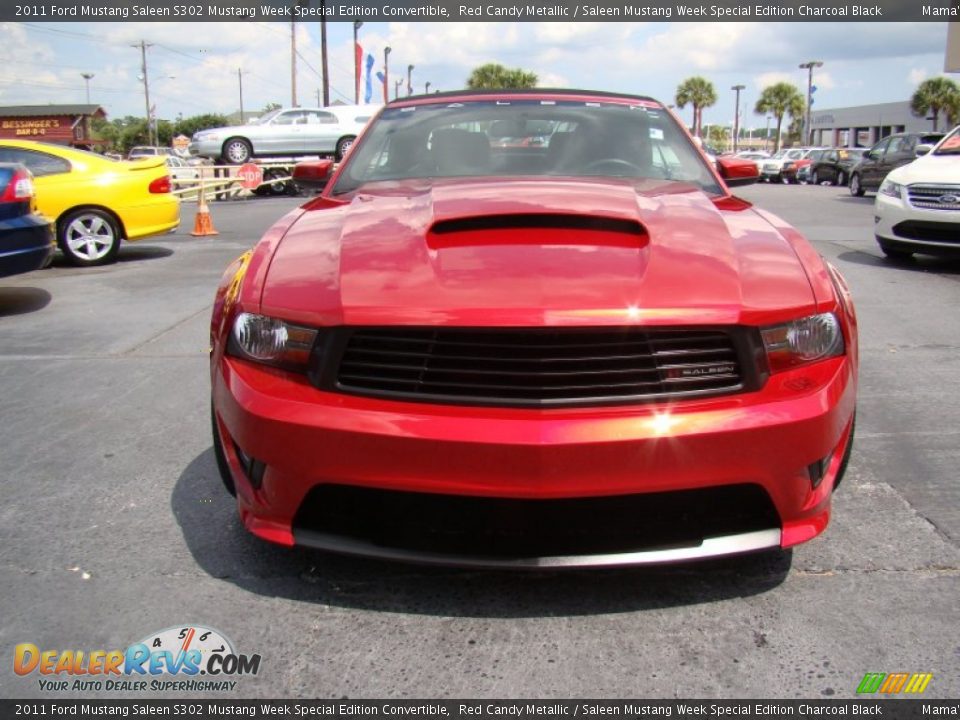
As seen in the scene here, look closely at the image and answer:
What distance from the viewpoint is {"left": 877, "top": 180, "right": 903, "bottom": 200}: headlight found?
9031 mm

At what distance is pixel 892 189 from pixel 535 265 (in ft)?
27.3

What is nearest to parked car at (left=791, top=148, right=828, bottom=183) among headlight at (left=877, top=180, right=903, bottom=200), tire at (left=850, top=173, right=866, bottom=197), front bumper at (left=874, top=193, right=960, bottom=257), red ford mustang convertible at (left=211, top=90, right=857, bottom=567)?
tire at (left=850, top=173, right=866, bottom=197)

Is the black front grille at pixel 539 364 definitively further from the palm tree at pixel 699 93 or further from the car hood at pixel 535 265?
the palm tree at pixel 699 93

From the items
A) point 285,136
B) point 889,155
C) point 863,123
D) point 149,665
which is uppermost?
point 863,123

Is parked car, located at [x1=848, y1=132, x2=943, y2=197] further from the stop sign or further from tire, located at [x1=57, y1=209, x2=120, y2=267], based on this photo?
tire, located at [x1=57, y1=209, x2=120, y2=267]

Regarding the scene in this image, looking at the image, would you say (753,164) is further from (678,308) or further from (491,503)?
(491,503)

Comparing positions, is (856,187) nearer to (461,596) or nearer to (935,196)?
(935,196)

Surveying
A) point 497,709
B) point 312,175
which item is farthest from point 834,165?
point 497,709

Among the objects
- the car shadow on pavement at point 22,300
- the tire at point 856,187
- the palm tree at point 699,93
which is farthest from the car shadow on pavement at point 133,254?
the palm tree at point 699,93

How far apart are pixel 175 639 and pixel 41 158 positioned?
896cm

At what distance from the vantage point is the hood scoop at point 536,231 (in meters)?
2.42

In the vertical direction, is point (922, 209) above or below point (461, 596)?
above

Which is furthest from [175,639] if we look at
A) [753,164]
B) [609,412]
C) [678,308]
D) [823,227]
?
[823,227]

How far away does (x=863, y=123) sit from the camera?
246 feet
